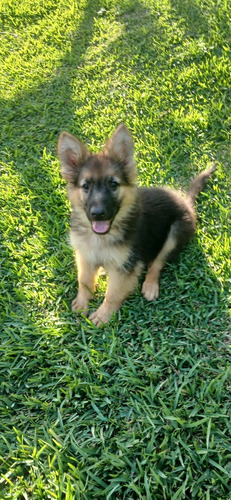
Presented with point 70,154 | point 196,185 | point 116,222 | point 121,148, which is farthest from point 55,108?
point 116,222

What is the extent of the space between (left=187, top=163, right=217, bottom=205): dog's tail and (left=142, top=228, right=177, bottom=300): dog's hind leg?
55 cm

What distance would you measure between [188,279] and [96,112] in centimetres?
289

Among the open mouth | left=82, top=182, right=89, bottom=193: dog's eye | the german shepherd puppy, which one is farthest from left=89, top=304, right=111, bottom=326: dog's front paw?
left=82, top=182, right=89, bottom=193: dog's eye

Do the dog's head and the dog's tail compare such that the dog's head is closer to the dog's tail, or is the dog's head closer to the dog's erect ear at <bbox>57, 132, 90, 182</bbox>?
the dog's erect ear at <bbox>57, 132, 90, 182</bbox>

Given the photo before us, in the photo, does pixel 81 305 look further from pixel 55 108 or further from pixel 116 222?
pixel 55 108

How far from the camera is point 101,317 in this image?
120 inches

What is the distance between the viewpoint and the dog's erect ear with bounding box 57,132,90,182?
111 inches

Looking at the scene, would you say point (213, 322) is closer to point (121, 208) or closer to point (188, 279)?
point (188, 279)

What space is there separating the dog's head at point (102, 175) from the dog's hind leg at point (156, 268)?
0.62 metres

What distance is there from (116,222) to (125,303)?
29.1 inches

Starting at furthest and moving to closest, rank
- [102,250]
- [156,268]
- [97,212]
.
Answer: [156,268]
[102,250]
[97,212]

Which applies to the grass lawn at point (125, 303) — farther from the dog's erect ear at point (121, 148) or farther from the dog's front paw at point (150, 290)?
the dog's erect ear at point (121, 148)

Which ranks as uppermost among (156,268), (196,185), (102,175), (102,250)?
(102,175)

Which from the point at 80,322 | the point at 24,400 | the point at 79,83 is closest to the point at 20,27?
the point at 79,83
